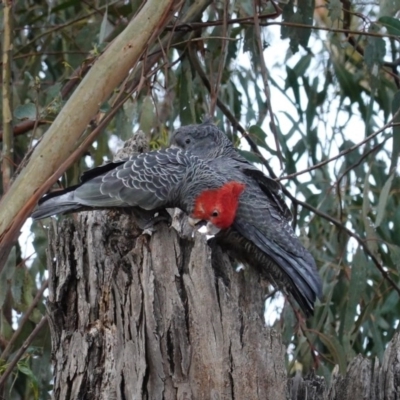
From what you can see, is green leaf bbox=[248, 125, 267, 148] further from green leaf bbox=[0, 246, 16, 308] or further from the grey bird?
green leaf bbox=[0, 246, 16, 308]

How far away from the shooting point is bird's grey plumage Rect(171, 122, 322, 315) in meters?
2.55

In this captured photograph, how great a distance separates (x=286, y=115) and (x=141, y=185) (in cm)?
160

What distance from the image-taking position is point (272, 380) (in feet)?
6.71


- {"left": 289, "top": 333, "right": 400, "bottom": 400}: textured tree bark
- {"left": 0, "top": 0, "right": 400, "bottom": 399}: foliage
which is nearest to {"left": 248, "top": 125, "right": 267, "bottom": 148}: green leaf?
{"left": 0, "top": 0, "right": 400, "bottom": 399}: foliage

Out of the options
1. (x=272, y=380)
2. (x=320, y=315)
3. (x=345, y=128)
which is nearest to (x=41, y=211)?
(x=272, y=380)

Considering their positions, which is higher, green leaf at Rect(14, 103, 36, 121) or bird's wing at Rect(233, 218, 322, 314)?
green leaf at Rect(14, 103, 36, 121)

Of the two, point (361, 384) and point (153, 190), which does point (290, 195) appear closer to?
point (153, 190)

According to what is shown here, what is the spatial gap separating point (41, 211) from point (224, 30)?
0.97 metres

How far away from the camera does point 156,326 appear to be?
2023mm

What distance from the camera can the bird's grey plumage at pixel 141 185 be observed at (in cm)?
247

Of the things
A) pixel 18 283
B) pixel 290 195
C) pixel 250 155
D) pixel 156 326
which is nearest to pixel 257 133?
pixel 250 155

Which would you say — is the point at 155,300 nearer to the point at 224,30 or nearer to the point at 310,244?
the point at 224,30

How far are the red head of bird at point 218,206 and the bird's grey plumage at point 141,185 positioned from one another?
0.02 meters

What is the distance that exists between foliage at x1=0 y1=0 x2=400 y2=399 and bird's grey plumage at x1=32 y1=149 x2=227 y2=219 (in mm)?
356
